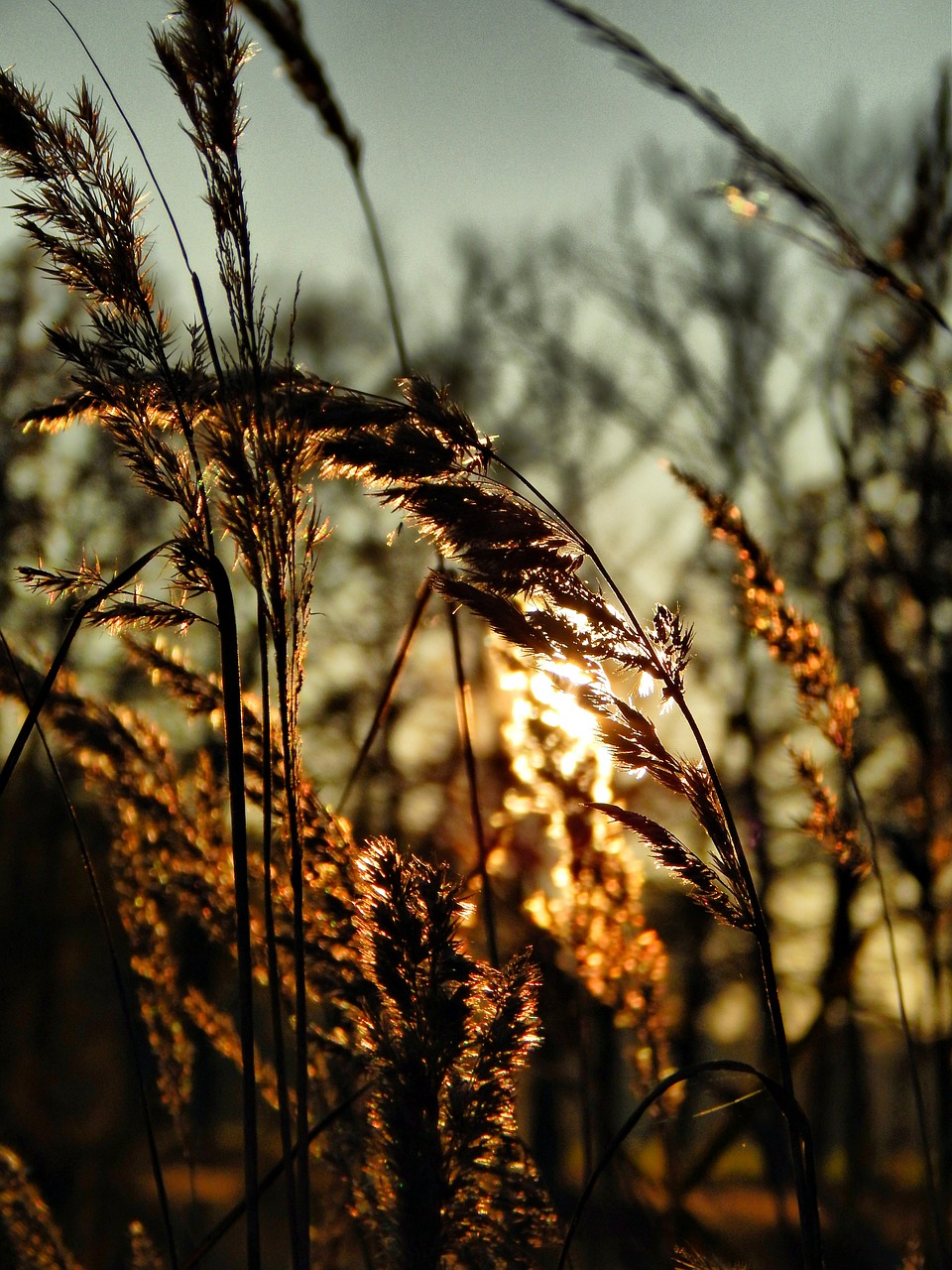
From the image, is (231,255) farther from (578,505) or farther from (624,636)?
(578,505)

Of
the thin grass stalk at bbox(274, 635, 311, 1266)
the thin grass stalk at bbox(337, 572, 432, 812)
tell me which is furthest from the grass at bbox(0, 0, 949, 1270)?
the thin grass stalk at bbox(337, 572, 432, 812)

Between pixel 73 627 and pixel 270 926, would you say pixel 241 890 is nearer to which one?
pixel 270 926

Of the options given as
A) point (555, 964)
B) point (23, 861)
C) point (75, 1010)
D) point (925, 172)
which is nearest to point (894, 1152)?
point (75, 1010)

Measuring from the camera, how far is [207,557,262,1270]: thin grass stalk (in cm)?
126

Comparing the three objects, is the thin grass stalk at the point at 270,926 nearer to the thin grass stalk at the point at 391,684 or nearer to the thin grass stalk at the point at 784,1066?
the thin grass stalk at the point at 391,684

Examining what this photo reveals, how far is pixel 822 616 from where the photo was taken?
9359mm

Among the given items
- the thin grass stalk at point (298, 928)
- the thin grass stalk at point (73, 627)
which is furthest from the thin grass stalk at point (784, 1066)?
the thin grass stalk at point (73, 627)

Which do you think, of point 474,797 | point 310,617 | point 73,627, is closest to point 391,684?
point 474,797

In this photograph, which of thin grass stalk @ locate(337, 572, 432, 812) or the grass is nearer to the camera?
the grass

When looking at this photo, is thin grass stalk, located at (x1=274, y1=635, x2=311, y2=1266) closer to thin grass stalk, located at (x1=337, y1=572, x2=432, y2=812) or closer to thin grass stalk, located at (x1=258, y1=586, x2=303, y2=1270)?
thin grass stalk, located at (x1=258, y1=586, x2=303, y2=1270)

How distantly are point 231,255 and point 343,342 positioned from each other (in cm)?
1000

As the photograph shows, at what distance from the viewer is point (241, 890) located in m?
1.32

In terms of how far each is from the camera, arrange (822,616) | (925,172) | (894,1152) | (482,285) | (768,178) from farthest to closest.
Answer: (894,1152) → (482,285) → (822,616) → (925,172) → (768,178)

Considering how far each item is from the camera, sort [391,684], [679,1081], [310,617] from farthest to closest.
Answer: [391,684], [310,617], [679,1081]
